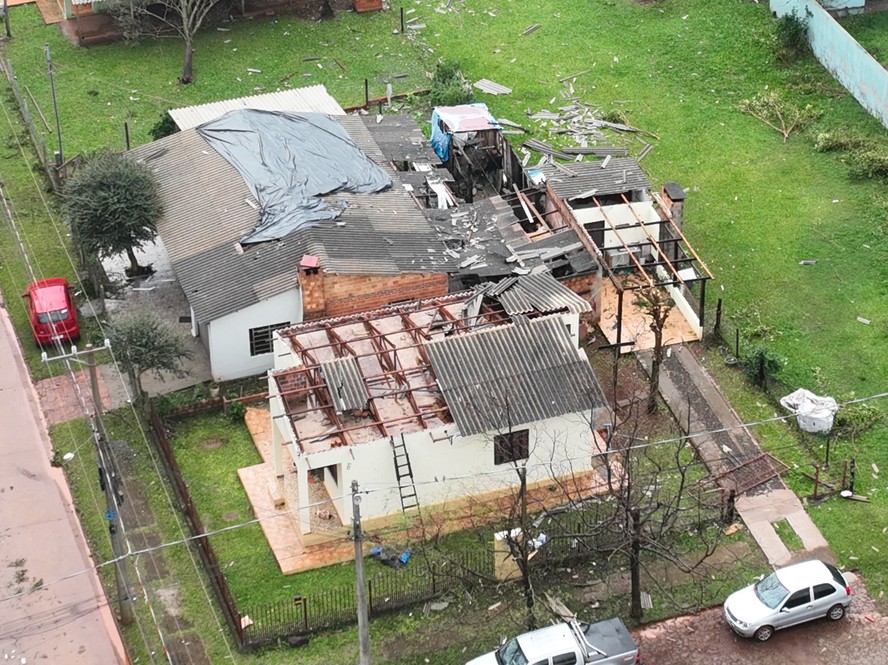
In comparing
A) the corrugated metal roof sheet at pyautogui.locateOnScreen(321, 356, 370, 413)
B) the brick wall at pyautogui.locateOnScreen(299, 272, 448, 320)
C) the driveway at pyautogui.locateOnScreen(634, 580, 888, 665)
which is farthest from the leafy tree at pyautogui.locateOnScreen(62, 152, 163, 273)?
the driveway at pyautogui.locateOnScreen(634, 580, 888, 665)

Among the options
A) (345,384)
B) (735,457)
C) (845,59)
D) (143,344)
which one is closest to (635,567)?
Answer: (735,457)

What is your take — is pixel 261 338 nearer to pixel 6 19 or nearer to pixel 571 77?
pixel 571 77

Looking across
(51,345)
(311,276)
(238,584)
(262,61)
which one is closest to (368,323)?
(311,276)

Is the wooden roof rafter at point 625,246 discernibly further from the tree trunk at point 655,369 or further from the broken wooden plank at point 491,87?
the broken wooden plank at point 491,87

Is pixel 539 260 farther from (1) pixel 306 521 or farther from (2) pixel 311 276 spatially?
(1) pixel 306 521

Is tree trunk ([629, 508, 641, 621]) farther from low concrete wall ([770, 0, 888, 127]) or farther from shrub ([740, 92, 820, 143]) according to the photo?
low concrete wall ([770, 0, 888, 127])

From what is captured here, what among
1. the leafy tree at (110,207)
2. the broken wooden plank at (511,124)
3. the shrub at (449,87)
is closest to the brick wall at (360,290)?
the leafy tree at (110,207)
